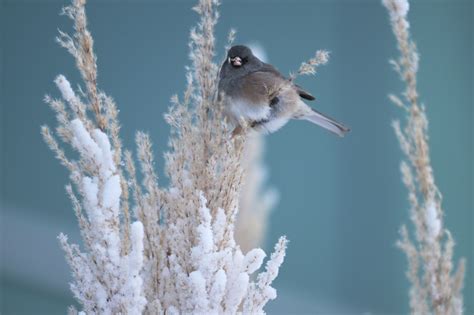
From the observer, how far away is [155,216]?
966mm

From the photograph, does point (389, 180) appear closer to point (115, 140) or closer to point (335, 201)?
point (335, 201)

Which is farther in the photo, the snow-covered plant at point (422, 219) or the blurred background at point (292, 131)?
the blurred background at point (292, 131)

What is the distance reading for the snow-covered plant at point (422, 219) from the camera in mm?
1123

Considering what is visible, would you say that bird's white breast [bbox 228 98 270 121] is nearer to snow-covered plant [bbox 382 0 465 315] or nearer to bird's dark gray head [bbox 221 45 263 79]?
bird's dark gray head [bbox 221 45 263 79]

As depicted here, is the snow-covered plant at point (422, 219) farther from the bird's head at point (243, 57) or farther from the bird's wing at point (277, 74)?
the bird's head at point (243, 57)

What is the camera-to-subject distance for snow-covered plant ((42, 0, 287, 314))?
89cm

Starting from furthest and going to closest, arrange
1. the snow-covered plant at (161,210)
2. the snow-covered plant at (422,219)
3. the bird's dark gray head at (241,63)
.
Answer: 1. the bird's dark gray head at (241,63)
2. the snow-covered plant at (422,219)
3. the snow-covered plant at (161,210)

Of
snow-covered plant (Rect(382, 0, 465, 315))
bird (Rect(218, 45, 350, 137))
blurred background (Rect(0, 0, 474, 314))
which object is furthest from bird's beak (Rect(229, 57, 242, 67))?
blurred background (Rect(0, 0, 474, 314))

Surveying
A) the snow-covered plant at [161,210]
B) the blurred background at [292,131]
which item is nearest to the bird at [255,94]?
the snow-covered plant at [161,210]

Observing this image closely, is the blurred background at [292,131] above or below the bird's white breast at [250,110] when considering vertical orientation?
above

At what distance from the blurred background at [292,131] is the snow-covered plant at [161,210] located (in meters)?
2.67

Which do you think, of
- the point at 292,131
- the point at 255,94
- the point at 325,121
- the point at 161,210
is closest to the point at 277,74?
the point at 255,94

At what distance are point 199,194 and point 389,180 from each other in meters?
3.57

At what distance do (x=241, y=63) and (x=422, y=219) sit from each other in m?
0.87
